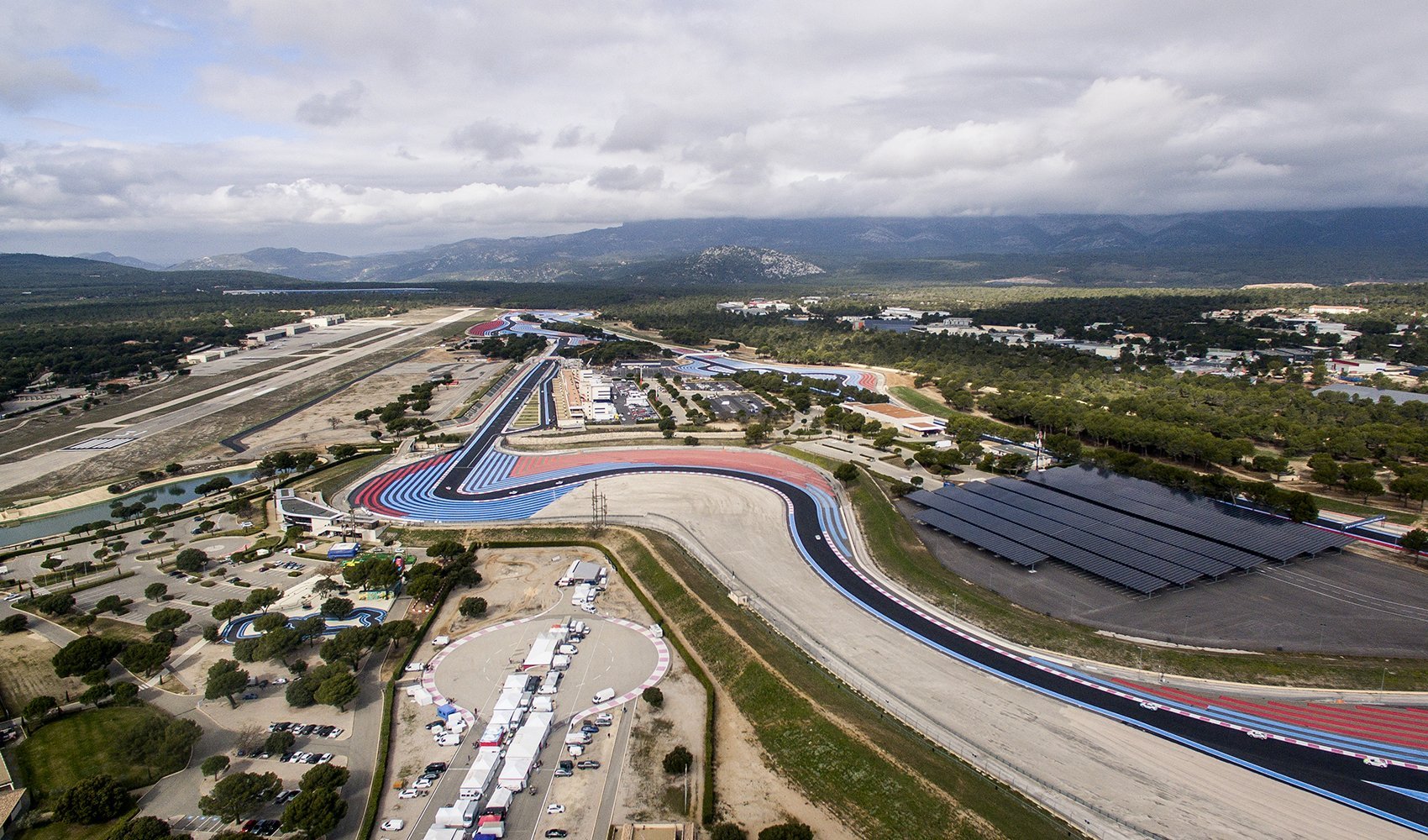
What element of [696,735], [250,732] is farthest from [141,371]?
[696,735]

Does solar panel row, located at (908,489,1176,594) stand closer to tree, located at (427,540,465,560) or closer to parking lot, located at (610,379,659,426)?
tree, located at (427,540,465,560)

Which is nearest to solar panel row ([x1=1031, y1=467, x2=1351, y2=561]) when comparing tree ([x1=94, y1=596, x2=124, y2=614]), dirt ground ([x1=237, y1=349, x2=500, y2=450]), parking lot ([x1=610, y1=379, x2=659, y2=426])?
parking lot ([x1=610, y1=379, x2=659, y2=426])

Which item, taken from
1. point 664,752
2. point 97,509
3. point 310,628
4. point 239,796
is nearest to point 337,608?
point 310,628

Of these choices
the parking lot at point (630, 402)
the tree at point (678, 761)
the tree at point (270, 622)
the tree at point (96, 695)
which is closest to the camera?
the tree at point (678, 761)

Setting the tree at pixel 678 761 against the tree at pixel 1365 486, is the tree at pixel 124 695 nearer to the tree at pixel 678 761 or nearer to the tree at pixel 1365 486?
the tree at pixel 678 761

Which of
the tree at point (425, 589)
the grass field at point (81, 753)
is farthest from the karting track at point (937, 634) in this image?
the grass field at point (81, 753)
